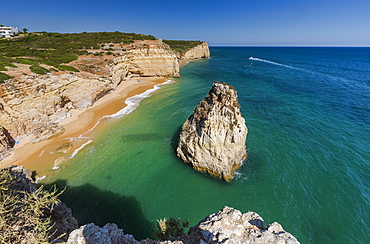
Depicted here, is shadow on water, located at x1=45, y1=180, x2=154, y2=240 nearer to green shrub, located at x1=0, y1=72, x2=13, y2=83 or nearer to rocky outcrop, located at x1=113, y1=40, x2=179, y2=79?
green shrub, located at x1=0, y1=72, x2=13, y2=83

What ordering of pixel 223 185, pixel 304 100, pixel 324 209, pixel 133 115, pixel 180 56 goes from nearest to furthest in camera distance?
pixel 324 209
pixel 223 185
pixel 133 115
pixel 304 100
pixel 180 56

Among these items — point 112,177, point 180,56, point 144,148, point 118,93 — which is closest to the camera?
point 112,177

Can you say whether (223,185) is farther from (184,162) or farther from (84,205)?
(84,205)

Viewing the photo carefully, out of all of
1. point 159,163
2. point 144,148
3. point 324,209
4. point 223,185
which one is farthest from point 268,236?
point 144,148

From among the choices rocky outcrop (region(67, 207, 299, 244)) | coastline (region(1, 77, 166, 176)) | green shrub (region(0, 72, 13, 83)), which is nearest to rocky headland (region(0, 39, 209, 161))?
green shrub (region(0, 72, 13, 83))

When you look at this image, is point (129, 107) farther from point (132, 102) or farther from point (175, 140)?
point (175, 140)

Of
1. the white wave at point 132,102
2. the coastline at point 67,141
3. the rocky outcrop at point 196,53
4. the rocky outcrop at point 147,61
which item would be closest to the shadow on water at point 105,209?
the coastline at point 67,141

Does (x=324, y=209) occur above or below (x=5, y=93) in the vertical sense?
below

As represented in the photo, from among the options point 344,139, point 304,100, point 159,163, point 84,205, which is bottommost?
point 84,205
